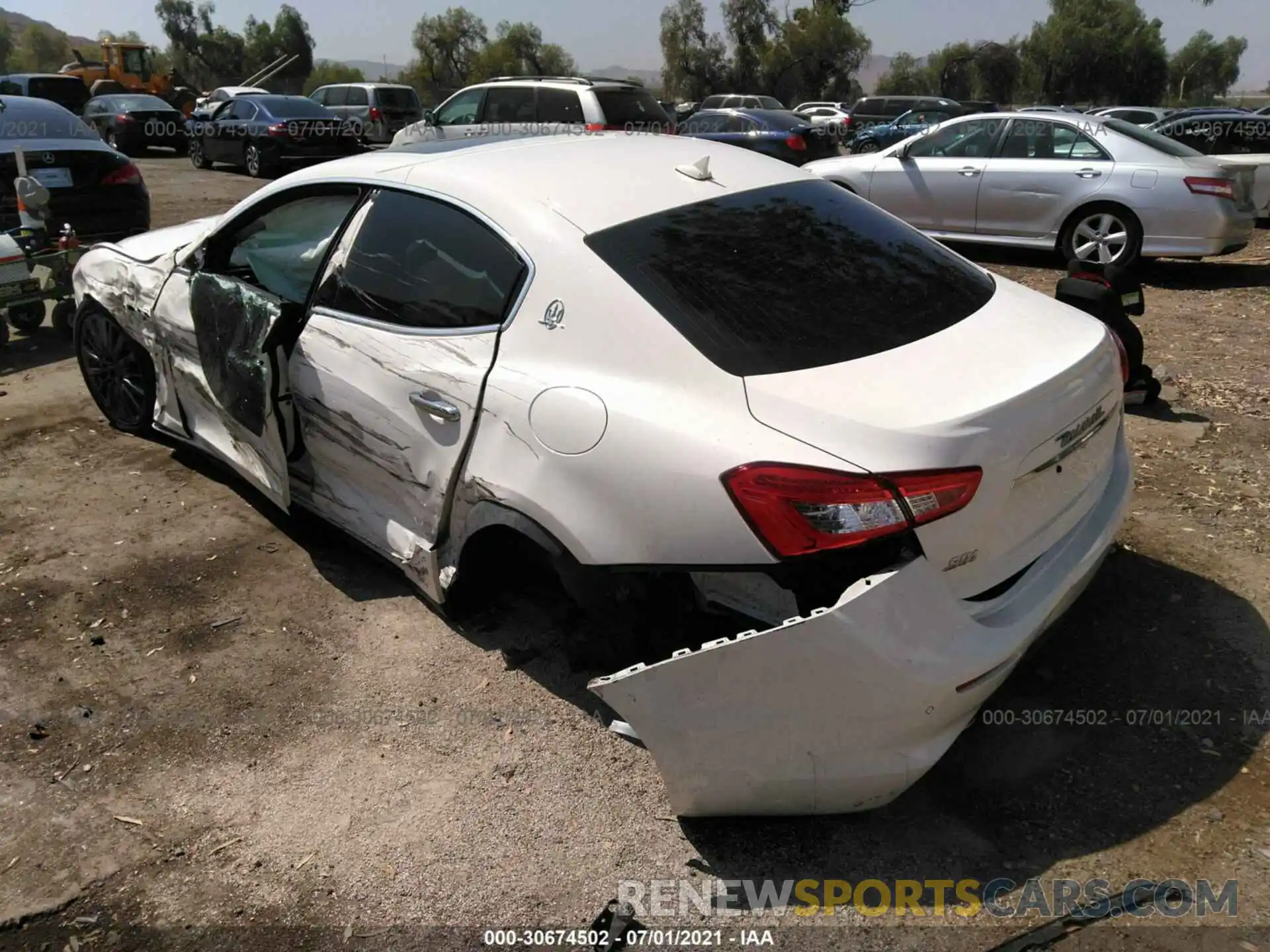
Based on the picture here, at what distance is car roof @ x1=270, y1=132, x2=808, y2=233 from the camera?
2.98m

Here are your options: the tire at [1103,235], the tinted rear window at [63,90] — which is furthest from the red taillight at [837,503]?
the tinted rear window at [63,90]

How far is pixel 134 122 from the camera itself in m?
21.9

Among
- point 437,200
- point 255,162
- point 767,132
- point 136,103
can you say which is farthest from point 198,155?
point 437,200

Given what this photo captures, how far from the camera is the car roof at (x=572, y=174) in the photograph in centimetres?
298

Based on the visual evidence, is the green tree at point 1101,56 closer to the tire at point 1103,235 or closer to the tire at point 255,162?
the tire at point 255,162

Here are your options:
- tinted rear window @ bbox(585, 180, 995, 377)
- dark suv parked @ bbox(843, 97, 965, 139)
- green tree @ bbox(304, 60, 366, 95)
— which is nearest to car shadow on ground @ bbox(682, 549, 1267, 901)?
tinted rear window @ bbox(585, 180, 995, 377)

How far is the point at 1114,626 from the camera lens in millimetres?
3420

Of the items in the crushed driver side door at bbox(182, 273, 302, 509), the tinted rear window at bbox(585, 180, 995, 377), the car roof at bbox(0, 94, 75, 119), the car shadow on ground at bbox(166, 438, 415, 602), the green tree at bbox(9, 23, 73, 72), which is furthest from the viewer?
the green tree at bbox(9, 23, 73, 72)

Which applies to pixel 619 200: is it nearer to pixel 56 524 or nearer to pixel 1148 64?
pixel 56 524

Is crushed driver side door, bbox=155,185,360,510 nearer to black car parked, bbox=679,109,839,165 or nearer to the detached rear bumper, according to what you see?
the detached rear bumper

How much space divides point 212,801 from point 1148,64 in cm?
6681

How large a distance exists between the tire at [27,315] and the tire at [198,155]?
13972 millimetres

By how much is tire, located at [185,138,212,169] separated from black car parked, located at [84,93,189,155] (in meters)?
2.46

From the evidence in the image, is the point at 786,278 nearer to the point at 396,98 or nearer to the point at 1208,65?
the point at 396,98
